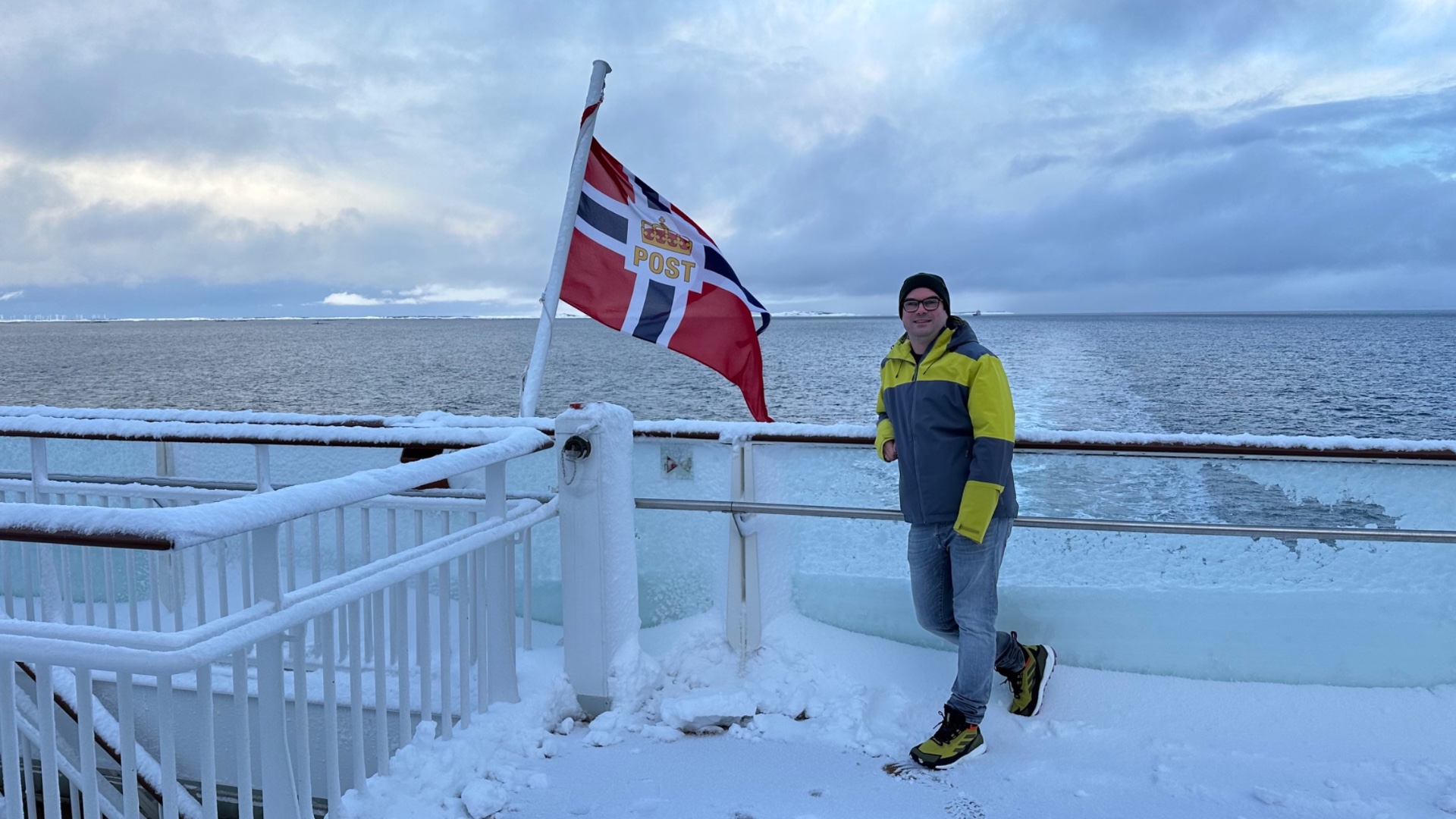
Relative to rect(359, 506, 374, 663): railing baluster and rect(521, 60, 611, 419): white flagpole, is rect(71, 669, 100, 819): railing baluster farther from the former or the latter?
rect(521, 60, 611, 419): white flagpole

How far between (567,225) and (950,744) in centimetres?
367

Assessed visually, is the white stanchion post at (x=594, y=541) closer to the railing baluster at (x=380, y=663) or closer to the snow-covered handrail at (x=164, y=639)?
the railing baluster at (x=380, y=663)

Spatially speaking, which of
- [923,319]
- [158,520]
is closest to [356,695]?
[158,520]

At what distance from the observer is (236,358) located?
278 feet

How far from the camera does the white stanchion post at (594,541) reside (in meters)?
3.34

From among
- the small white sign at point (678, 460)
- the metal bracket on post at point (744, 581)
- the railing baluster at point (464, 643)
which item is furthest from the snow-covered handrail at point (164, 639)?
the metal bracket on post at point (744, 581)

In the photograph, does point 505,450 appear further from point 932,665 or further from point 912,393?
point 932,665

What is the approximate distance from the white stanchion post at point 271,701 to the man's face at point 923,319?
6.59ft

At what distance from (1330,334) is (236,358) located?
137 meters

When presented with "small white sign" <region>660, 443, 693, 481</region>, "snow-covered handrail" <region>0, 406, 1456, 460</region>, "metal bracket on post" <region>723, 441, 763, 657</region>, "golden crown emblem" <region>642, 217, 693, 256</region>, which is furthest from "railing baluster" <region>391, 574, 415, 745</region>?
"golden crown emblem" <region>642, 217, 693, 256</region>

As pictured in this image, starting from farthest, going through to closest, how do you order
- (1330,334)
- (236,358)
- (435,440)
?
(1330,334), (236,358), (435,440)

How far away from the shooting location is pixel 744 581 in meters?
3.72

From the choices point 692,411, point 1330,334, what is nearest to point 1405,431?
point 692,411

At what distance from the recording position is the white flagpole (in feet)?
17.1
